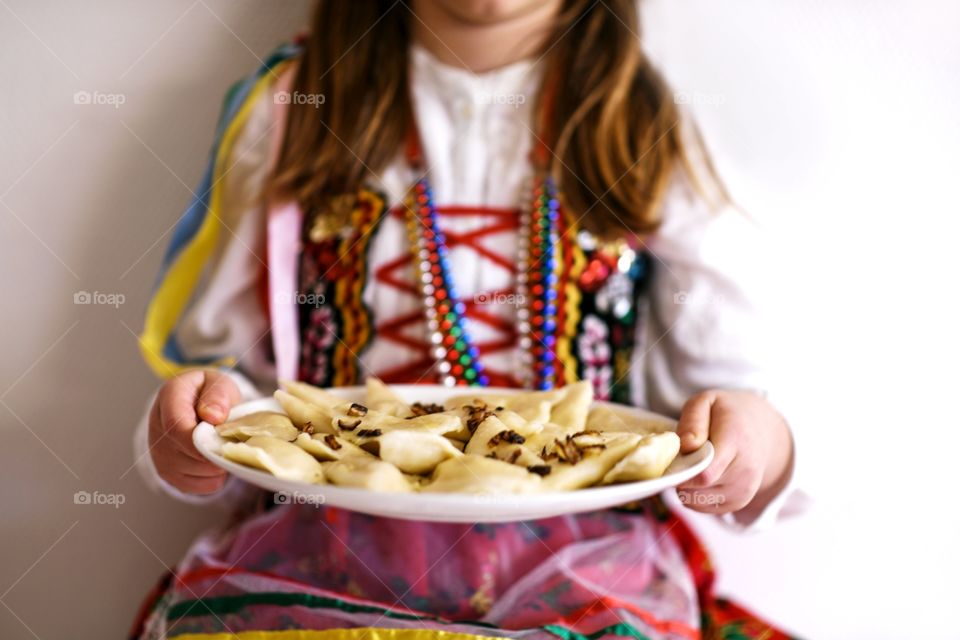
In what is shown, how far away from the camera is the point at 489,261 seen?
0.78m

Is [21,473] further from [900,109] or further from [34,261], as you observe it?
[900,109]

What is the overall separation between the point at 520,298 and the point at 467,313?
5 cm

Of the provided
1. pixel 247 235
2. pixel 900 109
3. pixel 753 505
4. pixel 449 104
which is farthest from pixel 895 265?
pixel 247 235

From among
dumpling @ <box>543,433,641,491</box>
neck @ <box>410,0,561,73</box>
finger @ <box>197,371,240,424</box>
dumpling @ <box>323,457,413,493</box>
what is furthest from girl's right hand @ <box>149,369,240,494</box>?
neck @ <box>410,0,561,73</box>

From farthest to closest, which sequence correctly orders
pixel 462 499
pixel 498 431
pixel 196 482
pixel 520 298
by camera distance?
pixel 520 298 → pixel 196 482 → pixel 498 431 → pixel 462 499

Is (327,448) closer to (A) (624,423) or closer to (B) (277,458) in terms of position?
(B) (277,458)

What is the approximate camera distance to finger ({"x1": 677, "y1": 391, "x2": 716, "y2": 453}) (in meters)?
0.54

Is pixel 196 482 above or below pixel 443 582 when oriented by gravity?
above

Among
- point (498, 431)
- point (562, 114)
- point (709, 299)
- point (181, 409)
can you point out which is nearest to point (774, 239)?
point (709, 299)

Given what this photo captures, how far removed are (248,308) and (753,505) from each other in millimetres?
485

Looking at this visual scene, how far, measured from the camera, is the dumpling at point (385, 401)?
0.60 meters

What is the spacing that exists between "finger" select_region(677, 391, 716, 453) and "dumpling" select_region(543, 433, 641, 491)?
0.04 meters

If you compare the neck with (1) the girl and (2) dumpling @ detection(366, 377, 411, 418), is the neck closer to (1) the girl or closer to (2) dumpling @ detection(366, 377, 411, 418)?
(1) the girl

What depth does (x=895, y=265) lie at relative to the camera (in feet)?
2.76
